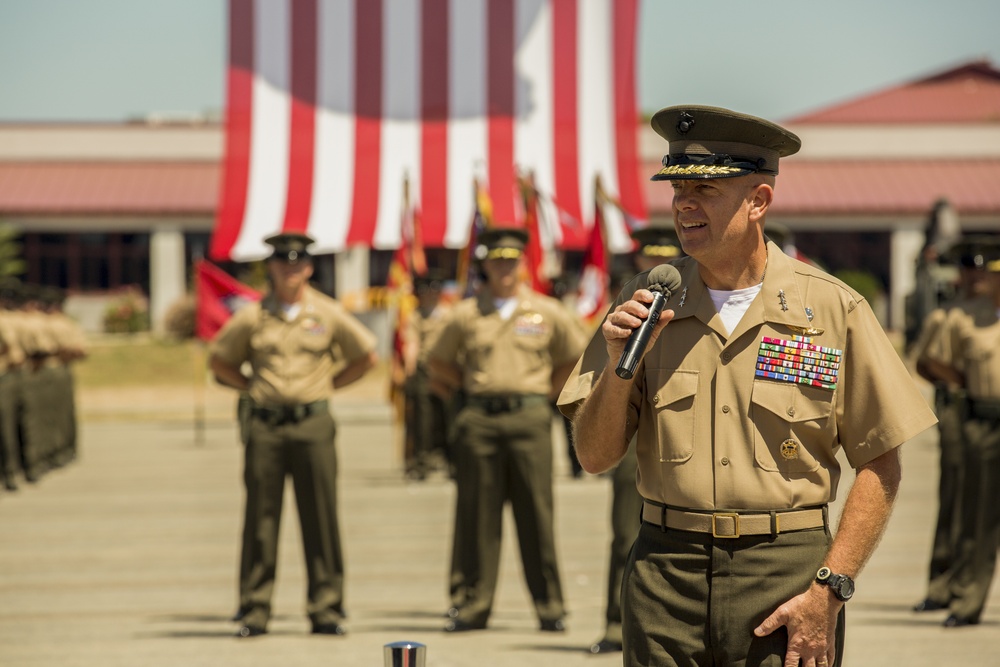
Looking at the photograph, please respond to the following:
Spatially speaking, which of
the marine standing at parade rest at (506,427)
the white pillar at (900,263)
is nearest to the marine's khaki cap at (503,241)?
the marine standing at parade rest at (506,427)

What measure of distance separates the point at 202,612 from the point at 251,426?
1.23 meters

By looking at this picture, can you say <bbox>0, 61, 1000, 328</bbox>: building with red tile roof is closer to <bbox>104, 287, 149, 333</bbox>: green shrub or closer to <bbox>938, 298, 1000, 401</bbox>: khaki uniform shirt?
<bbox>104, 287, 149, 333</bbox>: green shrub

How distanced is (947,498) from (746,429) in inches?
240

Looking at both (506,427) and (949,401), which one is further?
(949,401)

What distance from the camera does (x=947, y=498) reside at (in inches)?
373

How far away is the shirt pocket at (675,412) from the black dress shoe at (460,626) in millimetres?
4636

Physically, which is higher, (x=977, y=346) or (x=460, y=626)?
(x=977, y=346)

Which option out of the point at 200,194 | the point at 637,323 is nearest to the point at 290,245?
the point at 637,323

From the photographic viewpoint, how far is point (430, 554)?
1122cm

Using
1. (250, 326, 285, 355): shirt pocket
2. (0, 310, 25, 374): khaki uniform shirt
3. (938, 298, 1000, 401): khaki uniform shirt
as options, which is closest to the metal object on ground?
(250, 326, 285, 355): shirt pocket

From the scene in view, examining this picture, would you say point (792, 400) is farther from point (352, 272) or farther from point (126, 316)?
point (126, 316)

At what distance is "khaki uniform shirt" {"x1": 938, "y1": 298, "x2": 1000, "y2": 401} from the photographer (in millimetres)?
8641

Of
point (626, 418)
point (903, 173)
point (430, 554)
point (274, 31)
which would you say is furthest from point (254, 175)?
point (903, 173)

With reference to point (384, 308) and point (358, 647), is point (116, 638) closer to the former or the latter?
point (358, 647)
